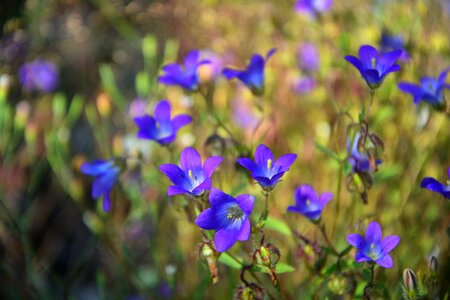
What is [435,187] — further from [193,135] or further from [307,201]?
[193,135]

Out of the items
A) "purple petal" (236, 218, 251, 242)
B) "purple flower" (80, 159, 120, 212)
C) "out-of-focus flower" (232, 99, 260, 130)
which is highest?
"purple petal" (236, 218, 251, 242)

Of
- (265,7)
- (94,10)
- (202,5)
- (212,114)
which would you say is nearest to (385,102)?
(212,114)

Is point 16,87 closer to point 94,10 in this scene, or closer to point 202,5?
point 94,10

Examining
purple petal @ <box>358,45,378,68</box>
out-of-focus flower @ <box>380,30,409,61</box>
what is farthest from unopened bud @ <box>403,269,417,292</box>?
out-of-focus flower @ <box>380,30,409,61</box>

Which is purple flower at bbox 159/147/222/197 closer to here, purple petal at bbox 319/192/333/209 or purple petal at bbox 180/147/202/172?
purple petal at bbox 180/147/202/172

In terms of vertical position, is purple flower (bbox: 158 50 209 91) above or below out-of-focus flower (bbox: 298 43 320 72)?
above

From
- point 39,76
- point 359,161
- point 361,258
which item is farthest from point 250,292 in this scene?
point 39,76
